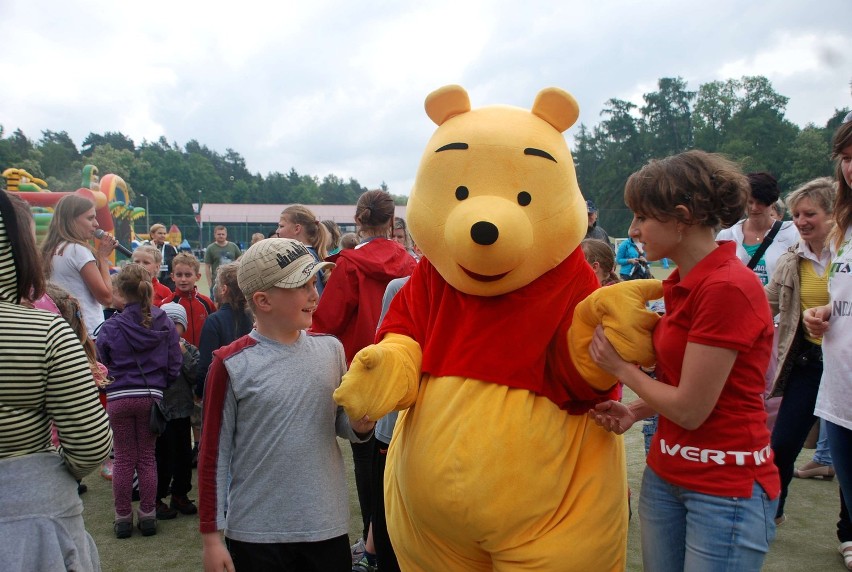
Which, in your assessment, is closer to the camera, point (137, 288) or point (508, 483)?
point (508, 483)

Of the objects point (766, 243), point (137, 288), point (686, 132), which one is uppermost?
point (686, 132)

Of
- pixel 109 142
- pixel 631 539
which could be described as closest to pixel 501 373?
pixel 631 539

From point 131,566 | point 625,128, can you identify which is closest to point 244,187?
point 625,128

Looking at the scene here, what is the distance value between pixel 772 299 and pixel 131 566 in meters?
3.99

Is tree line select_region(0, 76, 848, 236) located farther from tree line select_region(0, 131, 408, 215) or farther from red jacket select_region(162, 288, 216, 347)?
red jacket select_region(162, 288, 216, 347)

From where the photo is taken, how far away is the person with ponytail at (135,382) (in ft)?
14.0

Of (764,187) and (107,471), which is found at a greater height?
(764,187)

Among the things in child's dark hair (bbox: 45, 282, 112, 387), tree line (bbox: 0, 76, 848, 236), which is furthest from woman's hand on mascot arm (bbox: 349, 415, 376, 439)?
tree line (bbox: 0, 76, 848, 236)

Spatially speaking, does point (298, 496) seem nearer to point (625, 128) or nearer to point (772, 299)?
point (772, 299)

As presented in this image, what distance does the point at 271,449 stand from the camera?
→ 2326 millimetres

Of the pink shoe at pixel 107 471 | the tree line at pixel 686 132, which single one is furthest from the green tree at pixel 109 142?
the pink shoe at pixel 107 471

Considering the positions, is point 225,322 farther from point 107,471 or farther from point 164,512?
point 107,471

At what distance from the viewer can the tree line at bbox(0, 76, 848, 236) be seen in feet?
170

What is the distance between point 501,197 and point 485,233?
8.4 inches
